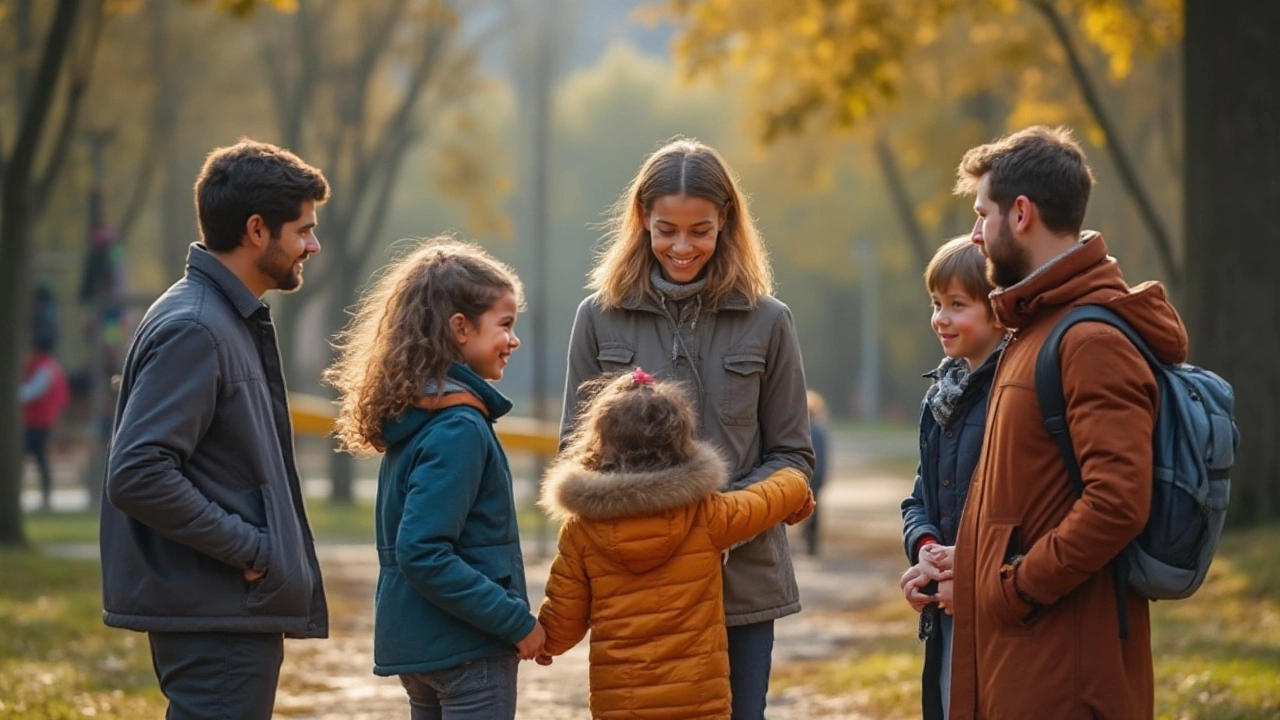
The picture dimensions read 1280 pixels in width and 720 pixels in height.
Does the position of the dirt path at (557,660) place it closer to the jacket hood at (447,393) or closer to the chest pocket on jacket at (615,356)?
the chest pocket on jacket at (615,356)

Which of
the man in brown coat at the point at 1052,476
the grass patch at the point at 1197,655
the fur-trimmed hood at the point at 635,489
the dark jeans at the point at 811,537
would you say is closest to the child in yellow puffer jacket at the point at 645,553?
the fur-trimmed hood at the point at 635,489

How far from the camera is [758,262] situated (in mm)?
4969

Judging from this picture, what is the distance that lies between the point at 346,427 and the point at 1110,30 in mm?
11424

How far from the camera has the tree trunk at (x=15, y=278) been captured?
526 inches

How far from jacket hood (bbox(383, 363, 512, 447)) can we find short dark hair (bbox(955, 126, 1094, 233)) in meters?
1.38

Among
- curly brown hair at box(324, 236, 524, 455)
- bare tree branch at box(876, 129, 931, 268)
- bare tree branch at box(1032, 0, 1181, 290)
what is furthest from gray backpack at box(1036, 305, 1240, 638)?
bare tree branch at box(876, 129, 931, 268)

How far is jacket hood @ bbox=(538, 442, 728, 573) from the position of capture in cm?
442

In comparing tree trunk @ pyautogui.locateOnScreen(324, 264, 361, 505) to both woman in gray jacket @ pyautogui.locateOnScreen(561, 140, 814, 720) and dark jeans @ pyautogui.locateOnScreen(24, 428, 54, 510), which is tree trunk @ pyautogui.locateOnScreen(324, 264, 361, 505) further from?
woman in gray jacket @ pyautogui.locateOnScreen(561, 140, 814, 720)

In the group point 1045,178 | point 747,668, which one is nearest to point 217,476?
point 747,668

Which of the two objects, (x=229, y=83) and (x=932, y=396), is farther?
(x=229, y=83)

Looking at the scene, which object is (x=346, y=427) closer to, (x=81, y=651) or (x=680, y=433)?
(x=680, y=433)

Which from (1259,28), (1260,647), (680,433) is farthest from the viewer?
(1259,28)

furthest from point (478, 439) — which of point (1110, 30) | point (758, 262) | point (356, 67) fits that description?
point (356, 67)

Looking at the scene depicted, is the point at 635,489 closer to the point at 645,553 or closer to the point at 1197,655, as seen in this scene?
the point at 645,553
